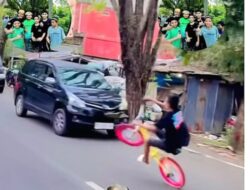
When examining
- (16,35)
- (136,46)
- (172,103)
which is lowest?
(172,103)

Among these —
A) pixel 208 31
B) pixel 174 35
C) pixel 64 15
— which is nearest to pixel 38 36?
pixel 64 15

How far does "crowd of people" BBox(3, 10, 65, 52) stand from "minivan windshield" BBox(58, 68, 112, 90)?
45.7 feet

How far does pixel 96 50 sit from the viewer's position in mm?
24453

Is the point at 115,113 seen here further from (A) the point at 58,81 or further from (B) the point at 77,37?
(B) the point at 77,37

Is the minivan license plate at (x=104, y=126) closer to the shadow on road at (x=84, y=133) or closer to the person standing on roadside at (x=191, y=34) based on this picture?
A: the shadow on road at (x=84, y=133)

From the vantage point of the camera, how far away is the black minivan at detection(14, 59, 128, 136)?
998cm

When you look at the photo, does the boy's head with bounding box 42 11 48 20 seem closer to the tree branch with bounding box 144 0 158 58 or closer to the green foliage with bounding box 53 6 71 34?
the green foliage with bounding box 53 6 71 34

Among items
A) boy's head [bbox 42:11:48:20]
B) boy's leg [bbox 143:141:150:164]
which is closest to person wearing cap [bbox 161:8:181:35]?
boy's head [bbox 42:11:48:20]

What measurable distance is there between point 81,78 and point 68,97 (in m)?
1.11

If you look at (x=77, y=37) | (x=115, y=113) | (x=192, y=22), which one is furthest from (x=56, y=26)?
(x=115, y=113)

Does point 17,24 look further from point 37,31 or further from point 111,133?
point 111,133

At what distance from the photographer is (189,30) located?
1891 cm

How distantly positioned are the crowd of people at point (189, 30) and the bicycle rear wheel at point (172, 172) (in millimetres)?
11782

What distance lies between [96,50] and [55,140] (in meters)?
15.2
